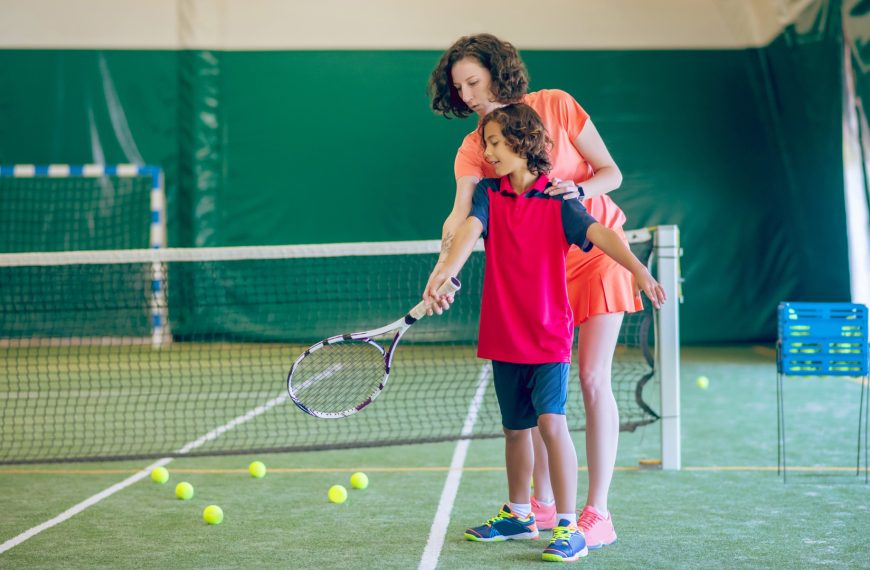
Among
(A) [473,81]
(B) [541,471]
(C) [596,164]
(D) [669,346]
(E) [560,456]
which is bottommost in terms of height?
(B) [541,471]

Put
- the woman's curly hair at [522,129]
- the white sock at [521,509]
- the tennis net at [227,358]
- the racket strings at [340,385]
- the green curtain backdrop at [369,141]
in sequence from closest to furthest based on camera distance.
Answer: the woman's curly hair at [522,129], the white sock at [521,509], the tennis net at [227,358], the racket strings at [340,385], the green curtain backdrop at [369,141]

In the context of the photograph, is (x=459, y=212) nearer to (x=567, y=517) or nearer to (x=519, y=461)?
(x=519, y=461)

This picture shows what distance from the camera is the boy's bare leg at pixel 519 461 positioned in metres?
3.30

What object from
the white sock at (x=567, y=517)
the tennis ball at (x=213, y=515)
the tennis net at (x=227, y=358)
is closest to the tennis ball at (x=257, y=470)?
the tennis net at (x=227, y=358)

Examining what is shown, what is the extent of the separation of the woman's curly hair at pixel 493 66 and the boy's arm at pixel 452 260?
0.40m

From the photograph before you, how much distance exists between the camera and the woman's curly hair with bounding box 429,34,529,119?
3.14 metres

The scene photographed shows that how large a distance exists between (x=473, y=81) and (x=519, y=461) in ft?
3.92

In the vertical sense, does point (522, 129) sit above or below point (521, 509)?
above

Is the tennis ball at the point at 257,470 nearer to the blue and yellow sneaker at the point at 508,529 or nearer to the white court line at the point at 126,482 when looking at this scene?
the white court line at the point at 126,482

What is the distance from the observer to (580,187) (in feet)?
10.5

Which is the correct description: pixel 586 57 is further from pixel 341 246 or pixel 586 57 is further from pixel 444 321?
pixel 341 246

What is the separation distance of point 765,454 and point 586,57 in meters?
6.70

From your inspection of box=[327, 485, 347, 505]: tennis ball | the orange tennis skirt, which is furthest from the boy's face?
box=[327, 485, 347, 505]: tennis ball

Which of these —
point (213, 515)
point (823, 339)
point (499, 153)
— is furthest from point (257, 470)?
point (823, 339)
